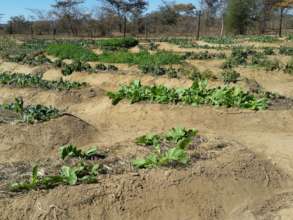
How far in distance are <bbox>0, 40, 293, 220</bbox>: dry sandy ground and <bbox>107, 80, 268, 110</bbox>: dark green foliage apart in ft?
0.67

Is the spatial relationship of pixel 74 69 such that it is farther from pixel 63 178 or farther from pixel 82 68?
pixel 63 178

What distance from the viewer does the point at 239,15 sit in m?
43.4

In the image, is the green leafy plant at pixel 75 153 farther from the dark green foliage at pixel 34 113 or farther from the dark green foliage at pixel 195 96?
the dark green foliage at pixel 195 96

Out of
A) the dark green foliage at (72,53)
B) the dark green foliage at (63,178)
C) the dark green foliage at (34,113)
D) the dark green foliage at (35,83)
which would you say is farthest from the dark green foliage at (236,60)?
the dark green foliage at (63,178)

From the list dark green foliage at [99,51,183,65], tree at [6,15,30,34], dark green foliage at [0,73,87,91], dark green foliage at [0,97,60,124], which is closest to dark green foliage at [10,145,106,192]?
dark green foliage at [0,97,60,124]

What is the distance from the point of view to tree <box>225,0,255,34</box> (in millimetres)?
42969

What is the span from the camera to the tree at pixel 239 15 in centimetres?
4297

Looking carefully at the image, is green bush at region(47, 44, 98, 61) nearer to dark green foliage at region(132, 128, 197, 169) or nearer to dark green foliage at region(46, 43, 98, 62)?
dark green foliage at region(46, 43, 98, 62)

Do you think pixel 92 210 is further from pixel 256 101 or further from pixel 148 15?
pixel 148 15

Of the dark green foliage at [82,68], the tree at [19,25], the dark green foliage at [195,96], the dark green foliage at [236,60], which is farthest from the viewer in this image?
the tree at [19,25]

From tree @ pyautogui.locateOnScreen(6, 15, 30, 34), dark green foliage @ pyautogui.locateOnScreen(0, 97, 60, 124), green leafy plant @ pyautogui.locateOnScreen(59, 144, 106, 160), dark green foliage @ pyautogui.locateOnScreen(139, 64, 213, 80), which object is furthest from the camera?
Result: tree @ pyautogui.locateOnScreen(6, 15, 30, 34)

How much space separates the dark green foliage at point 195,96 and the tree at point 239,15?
1329 inches

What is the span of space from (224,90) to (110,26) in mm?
38917

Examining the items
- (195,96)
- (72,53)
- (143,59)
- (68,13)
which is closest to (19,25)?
(68,13)
